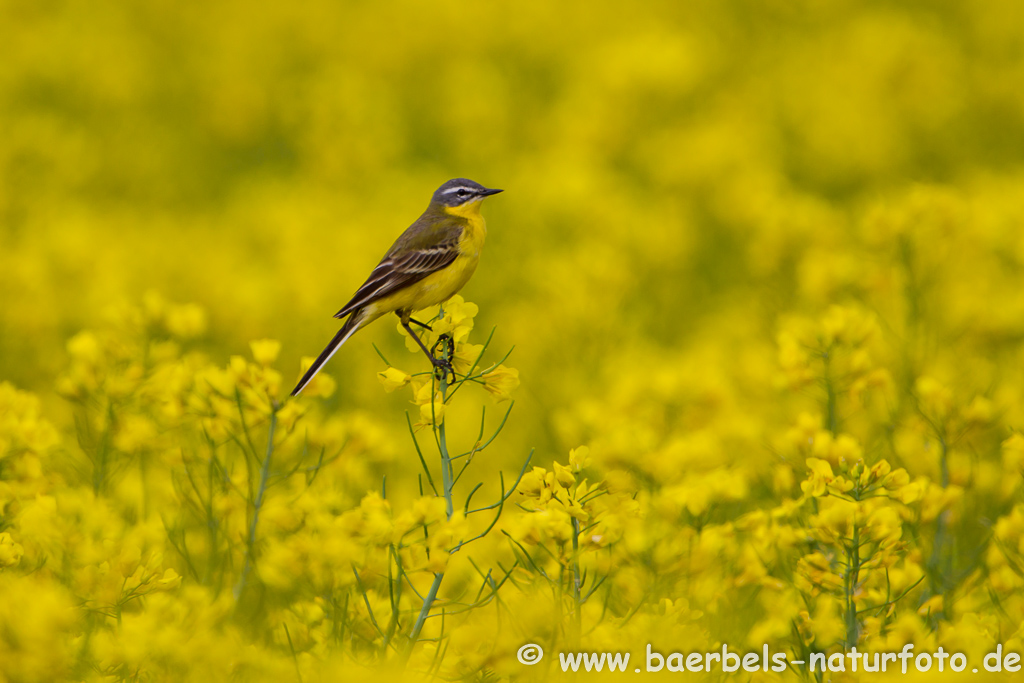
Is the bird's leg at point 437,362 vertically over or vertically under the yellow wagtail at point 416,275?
under

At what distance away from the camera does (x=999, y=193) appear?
8469 millimetres

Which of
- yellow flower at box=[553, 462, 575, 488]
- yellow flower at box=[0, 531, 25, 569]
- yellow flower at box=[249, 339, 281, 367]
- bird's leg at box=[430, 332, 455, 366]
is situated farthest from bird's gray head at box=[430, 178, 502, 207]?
yellow flower at box=[0, 531, 25, 569]

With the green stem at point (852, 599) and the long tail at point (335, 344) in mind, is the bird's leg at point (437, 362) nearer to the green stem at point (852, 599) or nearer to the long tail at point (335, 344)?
the long tail at point (335, 344)

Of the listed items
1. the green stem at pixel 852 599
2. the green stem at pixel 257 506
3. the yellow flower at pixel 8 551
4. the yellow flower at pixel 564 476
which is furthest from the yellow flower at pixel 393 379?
the green stem at pixel 852 599

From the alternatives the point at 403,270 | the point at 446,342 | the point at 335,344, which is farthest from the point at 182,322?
the point at 446,342

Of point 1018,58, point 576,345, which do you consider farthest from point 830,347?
point 1018,58

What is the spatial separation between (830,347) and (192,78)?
52.2ft

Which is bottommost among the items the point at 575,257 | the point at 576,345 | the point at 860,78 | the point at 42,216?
the point at 576,345

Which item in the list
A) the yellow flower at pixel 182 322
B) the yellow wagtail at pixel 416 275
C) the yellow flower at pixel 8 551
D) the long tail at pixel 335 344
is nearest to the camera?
the yellow flower at pixel 8 551

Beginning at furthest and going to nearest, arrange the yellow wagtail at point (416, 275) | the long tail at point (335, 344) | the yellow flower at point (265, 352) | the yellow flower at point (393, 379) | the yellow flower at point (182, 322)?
the yellow flower at point (182, 322), the yellow wagtail at point (416, 275), the yellow flower at point (265, 352), the long tail at point (335, 344), the yellow flower at point (393, 379)

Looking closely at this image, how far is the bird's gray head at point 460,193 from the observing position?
454 centimetres

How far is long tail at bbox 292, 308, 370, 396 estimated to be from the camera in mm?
3439

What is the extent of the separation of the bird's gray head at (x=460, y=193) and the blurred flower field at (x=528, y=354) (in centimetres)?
48

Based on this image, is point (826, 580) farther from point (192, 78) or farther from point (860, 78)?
point (192, 78)
